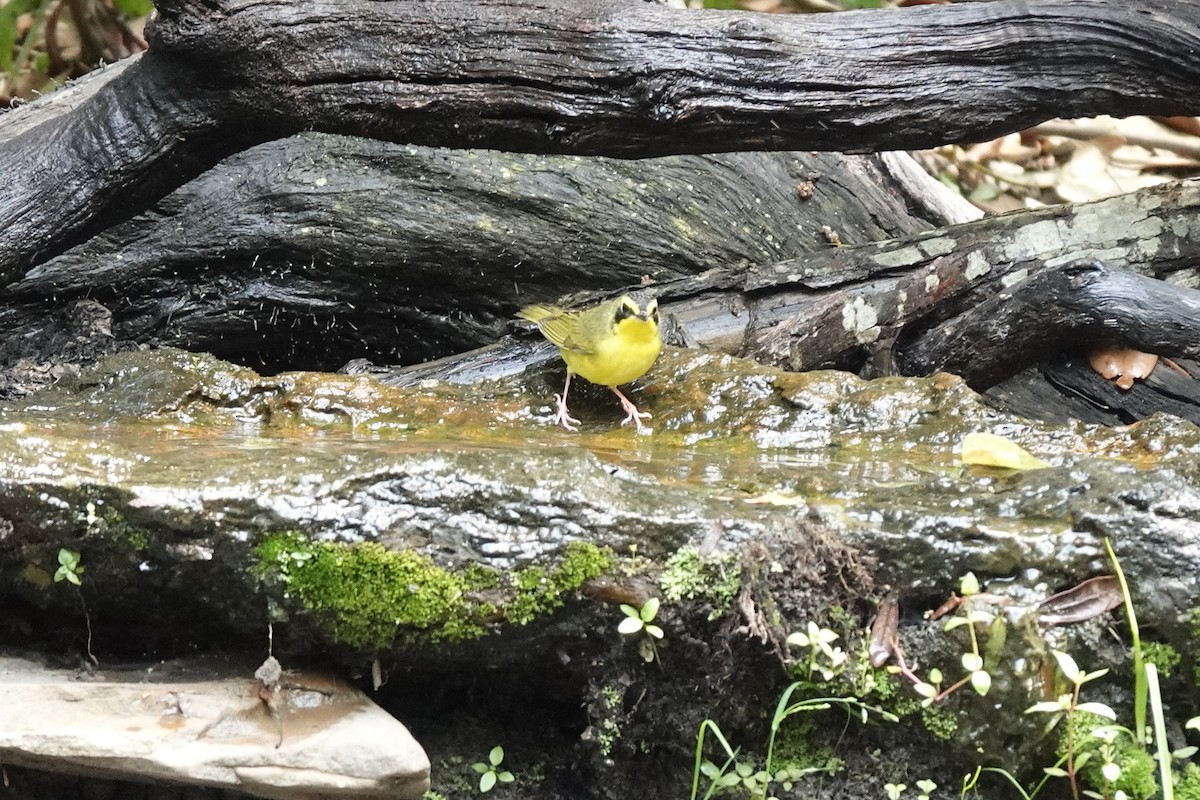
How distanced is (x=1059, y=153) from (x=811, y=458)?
233 inches

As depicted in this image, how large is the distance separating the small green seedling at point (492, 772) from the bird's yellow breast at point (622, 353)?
134cm

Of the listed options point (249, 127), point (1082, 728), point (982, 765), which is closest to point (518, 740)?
point (982, 765)

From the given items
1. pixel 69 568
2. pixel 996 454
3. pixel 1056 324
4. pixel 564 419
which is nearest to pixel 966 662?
pixel 996 454

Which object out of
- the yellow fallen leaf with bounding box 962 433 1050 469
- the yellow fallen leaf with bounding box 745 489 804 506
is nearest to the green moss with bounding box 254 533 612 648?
the yellow fallen leaf with bounding box 745 489 804 506

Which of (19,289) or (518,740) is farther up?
(19,289)

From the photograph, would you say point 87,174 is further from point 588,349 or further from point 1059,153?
point 1059,153

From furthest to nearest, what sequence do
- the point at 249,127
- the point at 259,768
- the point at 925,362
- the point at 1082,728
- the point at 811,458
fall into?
the point at 925,362
the point at 249,127
the point at 811,458
the point at 1082,728
the point at 259,768

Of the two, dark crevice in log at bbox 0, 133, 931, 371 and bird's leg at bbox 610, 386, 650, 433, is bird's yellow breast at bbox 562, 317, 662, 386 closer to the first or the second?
bird's leg at bbox 610, 386, 650, 433

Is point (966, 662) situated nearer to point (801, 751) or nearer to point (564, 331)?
Answer: point (801, 751)

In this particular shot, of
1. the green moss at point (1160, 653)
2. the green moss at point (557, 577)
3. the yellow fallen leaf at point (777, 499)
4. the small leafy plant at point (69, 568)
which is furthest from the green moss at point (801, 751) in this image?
the small leafy plant at point (69, 568)

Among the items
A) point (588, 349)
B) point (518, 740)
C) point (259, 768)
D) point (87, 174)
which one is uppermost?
point (87, 174)

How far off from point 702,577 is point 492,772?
79 centimetres

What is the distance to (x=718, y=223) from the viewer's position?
5.56 m

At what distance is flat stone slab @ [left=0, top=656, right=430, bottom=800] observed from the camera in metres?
2.20
